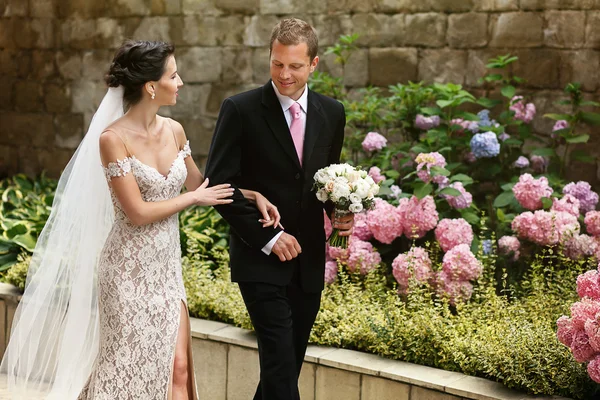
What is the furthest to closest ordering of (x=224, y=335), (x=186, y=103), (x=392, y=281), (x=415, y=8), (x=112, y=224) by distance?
(x=186, y=103) → (x=415, y=8) → (x=392, y=281) → (x=224, y=335) → (x=112, y=224)

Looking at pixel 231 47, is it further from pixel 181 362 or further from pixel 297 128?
pixel 181 362

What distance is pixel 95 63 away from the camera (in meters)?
9.31

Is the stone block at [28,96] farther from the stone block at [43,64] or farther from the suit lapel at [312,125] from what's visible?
the suit lapel at [312,125]

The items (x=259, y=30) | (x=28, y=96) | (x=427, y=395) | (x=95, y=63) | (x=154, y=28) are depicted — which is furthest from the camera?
(x=28, y=96)

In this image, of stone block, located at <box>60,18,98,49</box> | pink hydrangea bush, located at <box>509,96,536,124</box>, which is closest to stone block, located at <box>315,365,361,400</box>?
pink hydrangea bush, located at <box>509,96,536,124</box>

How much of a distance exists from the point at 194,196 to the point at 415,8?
13.5 ft

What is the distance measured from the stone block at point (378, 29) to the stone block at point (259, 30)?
35.9 inches

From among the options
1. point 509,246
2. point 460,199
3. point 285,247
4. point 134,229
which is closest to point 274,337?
point 285,247

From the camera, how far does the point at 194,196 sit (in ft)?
11.4

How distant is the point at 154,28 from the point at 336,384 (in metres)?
5.28

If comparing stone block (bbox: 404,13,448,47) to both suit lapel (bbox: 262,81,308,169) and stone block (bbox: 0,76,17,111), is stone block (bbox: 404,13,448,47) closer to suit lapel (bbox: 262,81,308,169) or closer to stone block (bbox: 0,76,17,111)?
suit lapel (bbox: 262,81,308,169)

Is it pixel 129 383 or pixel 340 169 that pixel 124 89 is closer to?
pixel 340 169

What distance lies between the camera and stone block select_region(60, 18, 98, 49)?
929 centimetres

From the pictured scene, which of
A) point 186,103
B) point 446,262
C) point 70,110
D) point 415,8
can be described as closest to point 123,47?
point 446,262
